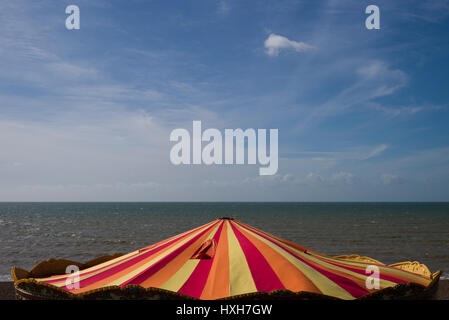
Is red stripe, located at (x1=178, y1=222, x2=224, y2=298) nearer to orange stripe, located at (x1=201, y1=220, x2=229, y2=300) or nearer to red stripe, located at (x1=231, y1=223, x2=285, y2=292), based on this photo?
orange stripe, located at (x1=201, y1=220, x2=229, y2=300)

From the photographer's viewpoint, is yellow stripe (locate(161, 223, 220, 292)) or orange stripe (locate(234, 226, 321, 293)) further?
yellow stripe (locate(161, 223, 220, 292))

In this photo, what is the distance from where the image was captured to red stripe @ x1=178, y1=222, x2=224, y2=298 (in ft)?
13.2

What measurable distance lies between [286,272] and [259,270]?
340 millimetres

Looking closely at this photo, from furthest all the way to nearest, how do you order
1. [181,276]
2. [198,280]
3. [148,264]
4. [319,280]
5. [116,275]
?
1. [148,264]
2. [116,275]
3. [181,276]
4. [198,280]
5. [319,280]

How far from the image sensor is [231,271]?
4344 millimetres

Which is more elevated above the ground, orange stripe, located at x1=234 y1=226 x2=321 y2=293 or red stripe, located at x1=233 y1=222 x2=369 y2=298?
orange stripe, located at x1=234 y1=226 x2=321 y2=293

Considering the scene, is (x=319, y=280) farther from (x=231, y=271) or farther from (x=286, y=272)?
(x=231, y=271)

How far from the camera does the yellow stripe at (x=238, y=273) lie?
398 cm

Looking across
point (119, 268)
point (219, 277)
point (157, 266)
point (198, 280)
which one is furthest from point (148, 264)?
point (219, 277)

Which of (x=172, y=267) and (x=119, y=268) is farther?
(x=119, y=268)

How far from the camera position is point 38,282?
4277mm

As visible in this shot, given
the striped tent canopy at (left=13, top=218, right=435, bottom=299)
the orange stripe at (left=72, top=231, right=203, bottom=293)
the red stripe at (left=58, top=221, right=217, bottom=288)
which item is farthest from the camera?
the red stripe at (left=58, top=221, right=217, bottom=288)

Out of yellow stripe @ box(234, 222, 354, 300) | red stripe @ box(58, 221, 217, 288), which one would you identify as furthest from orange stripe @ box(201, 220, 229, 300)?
red stripe @ box(58, 221, 217, 288)
